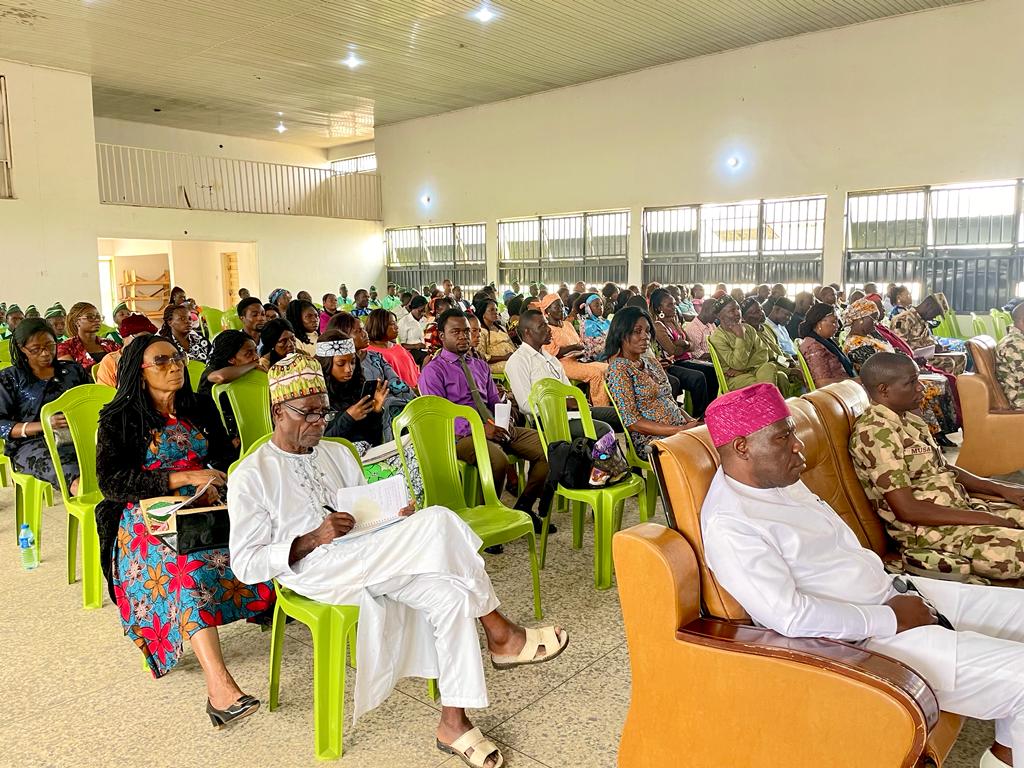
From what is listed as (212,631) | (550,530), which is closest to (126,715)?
(212,631)

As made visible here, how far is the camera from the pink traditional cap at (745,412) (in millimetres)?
1974

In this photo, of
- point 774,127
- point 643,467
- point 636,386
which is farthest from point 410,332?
point 774,127

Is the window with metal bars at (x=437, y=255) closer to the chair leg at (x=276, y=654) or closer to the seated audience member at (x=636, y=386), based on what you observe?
the seated audience member at (x=636, y=386)

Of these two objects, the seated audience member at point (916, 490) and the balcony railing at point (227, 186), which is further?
the balcony railing at point (227, 186)

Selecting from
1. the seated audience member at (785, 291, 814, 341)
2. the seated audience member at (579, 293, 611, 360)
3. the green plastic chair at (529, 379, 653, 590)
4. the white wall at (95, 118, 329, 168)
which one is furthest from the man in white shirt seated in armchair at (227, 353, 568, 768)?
the white wall at (95, 118, 329, 168)

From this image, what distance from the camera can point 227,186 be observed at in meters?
15.1

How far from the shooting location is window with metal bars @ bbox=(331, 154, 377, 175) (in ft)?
60.7

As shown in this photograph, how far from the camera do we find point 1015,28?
30.1ft

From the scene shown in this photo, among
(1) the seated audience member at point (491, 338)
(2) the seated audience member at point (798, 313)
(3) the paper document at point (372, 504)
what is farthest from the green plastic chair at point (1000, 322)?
(3) the paper document at point (372, 504)

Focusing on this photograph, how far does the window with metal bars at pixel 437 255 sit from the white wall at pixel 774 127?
0.51 meters

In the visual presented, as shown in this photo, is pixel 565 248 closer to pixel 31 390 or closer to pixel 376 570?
pixel 31 390

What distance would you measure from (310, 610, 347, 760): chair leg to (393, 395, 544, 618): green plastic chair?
0.90 metres

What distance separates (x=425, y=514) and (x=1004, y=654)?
4.97 feet

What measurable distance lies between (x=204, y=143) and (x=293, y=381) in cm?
1710
